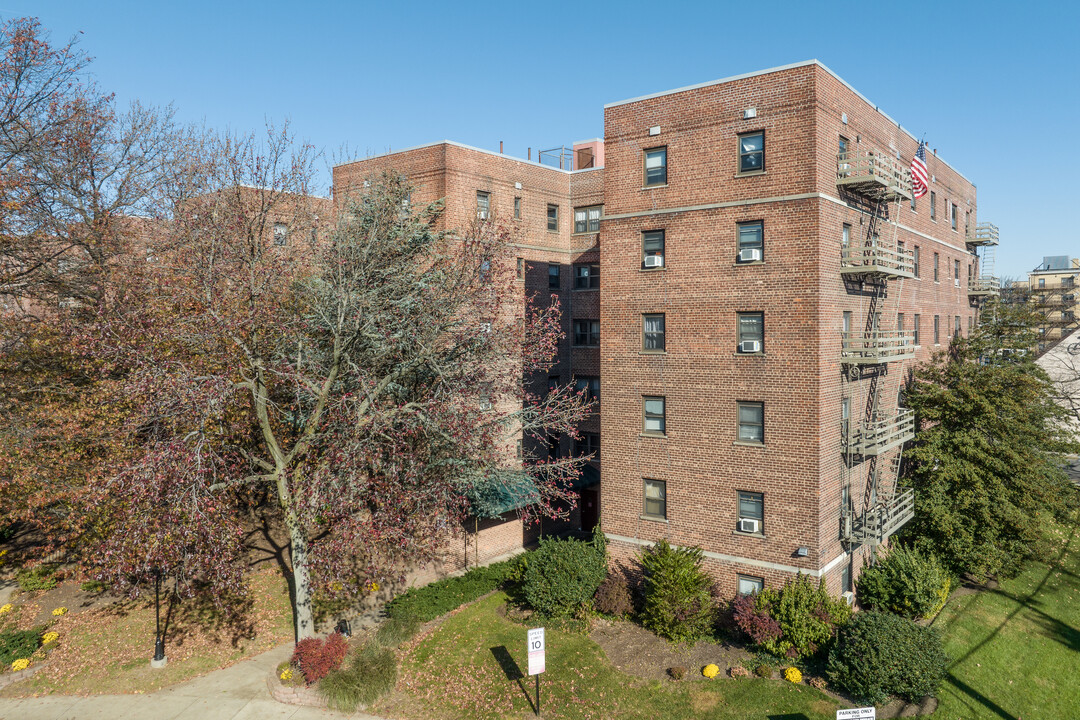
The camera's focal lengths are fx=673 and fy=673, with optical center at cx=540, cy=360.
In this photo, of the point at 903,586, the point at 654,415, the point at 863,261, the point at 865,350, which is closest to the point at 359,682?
the point at 654,415

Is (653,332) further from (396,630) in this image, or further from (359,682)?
(359,682)

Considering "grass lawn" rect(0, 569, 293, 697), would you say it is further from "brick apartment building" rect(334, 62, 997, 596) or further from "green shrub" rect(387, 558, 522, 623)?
"brick apartment building" rect(334, 62, 997, 596)

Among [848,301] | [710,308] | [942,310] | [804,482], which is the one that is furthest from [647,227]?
[942,310]

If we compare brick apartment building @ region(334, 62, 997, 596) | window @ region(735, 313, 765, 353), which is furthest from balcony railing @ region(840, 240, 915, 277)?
window @ region(735, 313, 765, 353)

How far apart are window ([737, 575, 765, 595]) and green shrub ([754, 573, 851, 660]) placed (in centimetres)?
78

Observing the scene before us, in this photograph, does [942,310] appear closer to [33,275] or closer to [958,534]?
[958,534]

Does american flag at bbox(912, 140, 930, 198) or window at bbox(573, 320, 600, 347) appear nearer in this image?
american flag at bbox(912, 140, 930, 198)

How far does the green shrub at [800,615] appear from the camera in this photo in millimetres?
19156

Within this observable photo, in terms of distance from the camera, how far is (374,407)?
1856 centimetres

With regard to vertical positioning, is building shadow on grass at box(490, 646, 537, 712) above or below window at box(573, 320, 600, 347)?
below

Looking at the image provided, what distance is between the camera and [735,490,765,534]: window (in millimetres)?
21297

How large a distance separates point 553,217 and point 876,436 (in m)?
18.7

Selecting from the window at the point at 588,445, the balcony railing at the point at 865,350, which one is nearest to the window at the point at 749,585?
the balcony railing at the point at 865,350

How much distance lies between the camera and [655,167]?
77.0 feet
